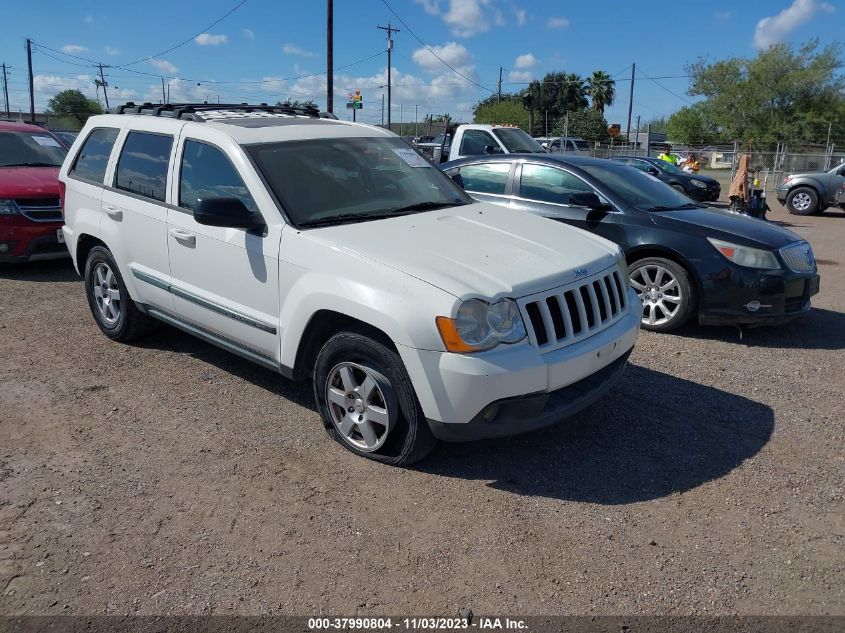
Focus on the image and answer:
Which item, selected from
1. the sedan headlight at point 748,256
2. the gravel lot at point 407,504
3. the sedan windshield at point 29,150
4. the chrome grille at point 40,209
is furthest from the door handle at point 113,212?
the sedan headlight at point 748,256

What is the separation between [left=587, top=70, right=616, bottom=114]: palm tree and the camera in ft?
244

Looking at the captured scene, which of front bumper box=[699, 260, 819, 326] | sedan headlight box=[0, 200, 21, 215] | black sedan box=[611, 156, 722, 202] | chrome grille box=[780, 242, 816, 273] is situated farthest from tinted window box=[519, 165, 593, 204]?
black sedan box=[611, 156, 722, 202]

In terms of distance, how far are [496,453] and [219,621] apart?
1837 millimetres

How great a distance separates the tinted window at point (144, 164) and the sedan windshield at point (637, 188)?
13.3ft

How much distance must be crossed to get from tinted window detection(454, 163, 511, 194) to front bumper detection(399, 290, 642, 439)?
417cm

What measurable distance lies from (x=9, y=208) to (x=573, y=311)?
283 inches

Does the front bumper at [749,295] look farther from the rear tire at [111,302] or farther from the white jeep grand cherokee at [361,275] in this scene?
the rear tire at [111,302]

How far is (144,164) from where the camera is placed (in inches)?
203

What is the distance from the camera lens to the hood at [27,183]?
815cm

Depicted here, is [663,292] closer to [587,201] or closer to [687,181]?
[587,201]

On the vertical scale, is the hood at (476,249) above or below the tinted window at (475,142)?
below

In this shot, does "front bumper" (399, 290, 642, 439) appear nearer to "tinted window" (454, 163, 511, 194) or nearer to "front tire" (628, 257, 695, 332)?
"front tire" (628, 257, 695, 332)

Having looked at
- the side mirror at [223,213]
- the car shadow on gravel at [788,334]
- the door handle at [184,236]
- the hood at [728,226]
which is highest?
the side mirror at [223,213]

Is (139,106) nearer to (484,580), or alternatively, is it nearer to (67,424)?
(67,424)
